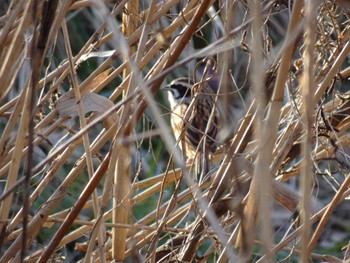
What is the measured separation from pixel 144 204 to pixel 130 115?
6.49 feet

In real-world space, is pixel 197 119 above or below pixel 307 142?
below

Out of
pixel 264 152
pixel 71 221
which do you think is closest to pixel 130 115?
pixel 71 221

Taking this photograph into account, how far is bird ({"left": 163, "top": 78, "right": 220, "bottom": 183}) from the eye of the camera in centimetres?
143

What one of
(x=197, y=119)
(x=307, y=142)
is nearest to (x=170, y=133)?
(x=307, y=142)

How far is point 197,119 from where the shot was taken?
6.33 feet

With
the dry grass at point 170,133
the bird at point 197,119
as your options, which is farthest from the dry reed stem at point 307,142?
the bird at point 197,119

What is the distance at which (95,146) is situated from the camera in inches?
56.1

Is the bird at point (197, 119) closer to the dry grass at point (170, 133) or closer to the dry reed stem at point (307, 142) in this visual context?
the dry grass at point (170, 133)

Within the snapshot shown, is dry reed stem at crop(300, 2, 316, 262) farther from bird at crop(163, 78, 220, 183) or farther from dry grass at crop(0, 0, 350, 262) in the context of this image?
bird at crop(163, 78, 220, 183)

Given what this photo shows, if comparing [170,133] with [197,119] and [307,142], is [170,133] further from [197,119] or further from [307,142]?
[197,119]

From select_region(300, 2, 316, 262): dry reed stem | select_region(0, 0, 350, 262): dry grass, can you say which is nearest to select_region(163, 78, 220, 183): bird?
select_region(0, 0, 350, 262): dry grass

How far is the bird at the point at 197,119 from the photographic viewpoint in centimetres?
143

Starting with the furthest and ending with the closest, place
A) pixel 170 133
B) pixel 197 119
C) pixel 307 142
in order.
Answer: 1. pixel 197 119
2. pixel 170 133
3. pixel 307 142

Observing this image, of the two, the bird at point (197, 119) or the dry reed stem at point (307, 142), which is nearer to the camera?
the dry reed stem at point (307, 142)
